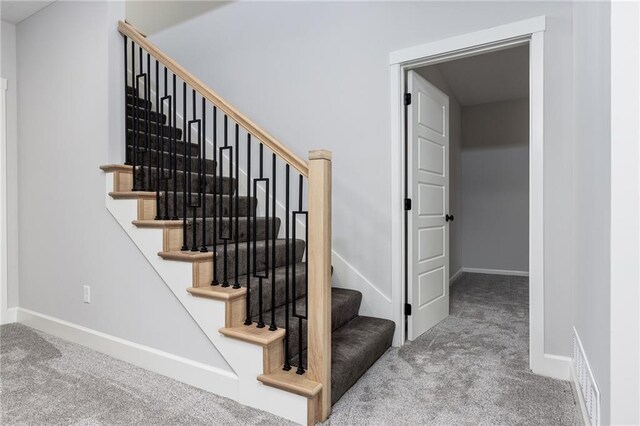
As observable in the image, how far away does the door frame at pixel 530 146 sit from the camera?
217cm

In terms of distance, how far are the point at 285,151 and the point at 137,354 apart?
5.28 feet

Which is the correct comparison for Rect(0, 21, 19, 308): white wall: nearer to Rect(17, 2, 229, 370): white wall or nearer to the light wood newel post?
Rect(17, 2, 229, 370): white wall

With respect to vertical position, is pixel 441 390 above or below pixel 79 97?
below

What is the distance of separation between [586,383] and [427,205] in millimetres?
1567

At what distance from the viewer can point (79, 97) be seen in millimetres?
2678

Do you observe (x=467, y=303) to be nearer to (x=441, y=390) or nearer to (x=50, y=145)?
(x=441, y=390)

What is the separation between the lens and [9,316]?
316 cm

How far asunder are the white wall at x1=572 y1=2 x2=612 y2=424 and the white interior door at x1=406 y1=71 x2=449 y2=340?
987 millimetres

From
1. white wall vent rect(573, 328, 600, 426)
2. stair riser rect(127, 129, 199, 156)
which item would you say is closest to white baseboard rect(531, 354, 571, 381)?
white wall vent rect(573, 328, 600, 426)

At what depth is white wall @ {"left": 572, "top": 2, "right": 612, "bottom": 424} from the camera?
1230mm

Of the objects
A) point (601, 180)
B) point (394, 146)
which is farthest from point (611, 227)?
point (394, 146)

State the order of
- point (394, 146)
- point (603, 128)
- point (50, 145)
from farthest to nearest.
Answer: point (50, 145), point (394, 146), point (603, 128)

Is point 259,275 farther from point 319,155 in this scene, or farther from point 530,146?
point 530,146
